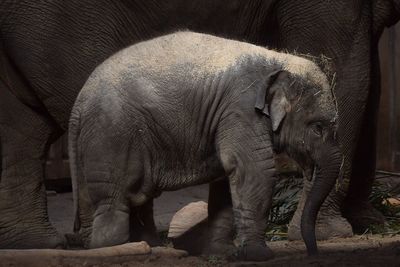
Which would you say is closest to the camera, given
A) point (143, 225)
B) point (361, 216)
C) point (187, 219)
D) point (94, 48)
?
point (143, 225)

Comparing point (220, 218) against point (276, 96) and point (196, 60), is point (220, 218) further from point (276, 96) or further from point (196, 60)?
point (196, 60)

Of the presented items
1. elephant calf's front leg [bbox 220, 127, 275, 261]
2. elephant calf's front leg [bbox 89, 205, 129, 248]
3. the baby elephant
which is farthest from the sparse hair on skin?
elephant calf's front leg [bbox 89, 205, 129, 248]

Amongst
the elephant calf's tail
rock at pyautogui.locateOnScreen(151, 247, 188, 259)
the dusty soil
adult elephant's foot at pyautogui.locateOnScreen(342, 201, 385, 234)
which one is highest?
the elephant calf's tail

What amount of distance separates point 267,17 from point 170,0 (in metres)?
0.66

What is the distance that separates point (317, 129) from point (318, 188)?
319 mm

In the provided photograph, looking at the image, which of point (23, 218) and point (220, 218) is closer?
point (220, 218)

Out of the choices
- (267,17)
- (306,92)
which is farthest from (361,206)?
(306,92)

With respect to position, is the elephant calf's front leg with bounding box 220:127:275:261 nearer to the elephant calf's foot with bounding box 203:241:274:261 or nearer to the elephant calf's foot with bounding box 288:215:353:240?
the elephant calf's foot with bounding box 203:241:274:261

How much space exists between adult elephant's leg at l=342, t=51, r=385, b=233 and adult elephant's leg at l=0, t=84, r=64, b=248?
2075 mm

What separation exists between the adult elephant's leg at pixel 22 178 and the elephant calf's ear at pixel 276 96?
183 cm

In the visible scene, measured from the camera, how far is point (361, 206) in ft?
28.1

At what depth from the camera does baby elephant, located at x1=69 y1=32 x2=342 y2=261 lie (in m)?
6.49

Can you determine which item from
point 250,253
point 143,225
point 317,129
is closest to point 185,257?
point 250,253

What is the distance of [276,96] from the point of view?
6570mm
